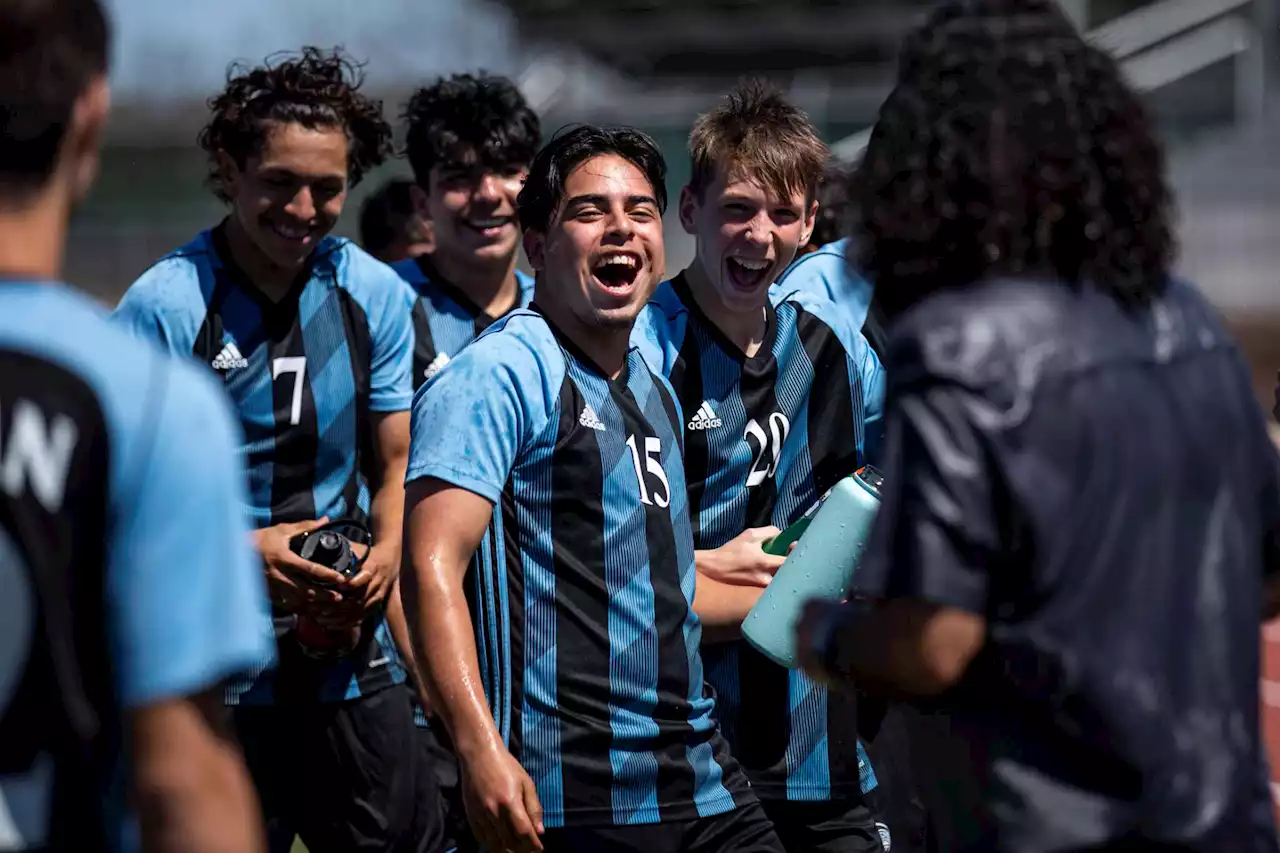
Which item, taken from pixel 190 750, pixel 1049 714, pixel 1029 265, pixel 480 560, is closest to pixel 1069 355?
pixel 1029 265

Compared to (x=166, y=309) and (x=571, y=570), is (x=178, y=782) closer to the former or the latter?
(x=571, y=570)

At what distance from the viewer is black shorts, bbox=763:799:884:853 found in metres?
4.59

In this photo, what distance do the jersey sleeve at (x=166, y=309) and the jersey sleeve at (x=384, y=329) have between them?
19.4 inches

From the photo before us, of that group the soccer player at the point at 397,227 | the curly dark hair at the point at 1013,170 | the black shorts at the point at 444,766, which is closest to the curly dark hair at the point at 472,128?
the soccer player at the point at 397,227

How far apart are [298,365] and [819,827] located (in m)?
1.90

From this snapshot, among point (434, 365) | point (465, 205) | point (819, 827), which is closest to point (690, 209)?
point (434, 365)

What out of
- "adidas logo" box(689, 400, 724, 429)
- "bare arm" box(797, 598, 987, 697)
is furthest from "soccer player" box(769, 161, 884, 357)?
"bare arm" box(797, 598, 987, 697)

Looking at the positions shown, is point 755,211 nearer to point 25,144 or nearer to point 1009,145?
point 1009,145

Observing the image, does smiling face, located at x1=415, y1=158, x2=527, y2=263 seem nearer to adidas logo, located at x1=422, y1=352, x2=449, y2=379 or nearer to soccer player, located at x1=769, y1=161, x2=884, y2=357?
adidas logo, located at x1=422, y1=352, x2=449, y2=379

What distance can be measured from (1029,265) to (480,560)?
1611 millimetres

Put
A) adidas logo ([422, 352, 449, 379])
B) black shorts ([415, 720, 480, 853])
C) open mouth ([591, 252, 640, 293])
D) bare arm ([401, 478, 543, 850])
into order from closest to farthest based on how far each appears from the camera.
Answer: bare arm ([401, 478, 543, 850]) < open mouth ([591, 252, 640, 293]) < black shorts ([415, 720, 480, 853]) < adidas logo ([422, 352, 449, 379])

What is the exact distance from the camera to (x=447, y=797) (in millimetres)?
5586

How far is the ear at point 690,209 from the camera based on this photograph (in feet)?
16.1

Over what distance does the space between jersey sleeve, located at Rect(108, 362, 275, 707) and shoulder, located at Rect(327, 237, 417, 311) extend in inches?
126
